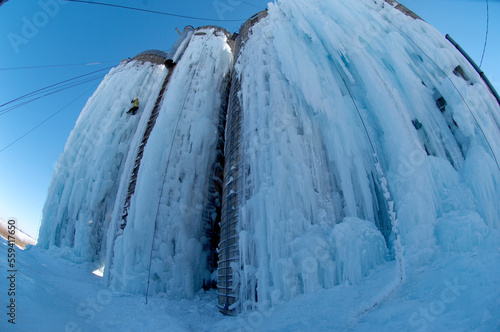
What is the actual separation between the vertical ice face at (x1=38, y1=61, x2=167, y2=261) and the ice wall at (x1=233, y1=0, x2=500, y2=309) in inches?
260

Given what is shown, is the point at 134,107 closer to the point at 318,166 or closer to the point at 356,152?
the point at 318,166

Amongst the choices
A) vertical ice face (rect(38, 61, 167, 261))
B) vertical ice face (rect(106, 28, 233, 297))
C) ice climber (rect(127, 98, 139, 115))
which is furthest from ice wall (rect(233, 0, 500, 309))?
ice climber (rect(127, 98, 139, 115))

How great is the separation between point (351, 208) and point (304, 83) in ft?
11.3

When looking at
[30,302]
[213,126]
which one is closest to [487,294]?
[30,302]

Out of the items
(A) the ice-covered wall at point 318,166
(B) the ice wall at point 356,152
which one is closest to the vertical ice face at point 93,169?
(A) the ice-covered wall at point 318,166

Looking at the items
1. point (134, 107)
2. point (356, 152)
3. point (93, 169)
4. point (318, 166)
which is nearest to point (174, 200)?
point (318, 166)

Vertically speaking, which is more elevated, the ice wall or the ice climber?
the ice climber

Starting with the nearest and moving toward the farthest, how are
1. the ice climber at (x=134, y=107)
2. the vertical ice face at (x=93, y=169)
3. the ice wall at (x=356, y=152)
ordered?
the ice wall at (x=356, y=152), the vertical ice face at (x=93, y=169), the ice climber at (x=134, y=107)

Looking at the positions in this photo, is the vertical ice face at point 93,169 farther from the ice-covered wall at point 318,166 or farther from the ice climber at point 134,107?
the ice climber at point 134,107

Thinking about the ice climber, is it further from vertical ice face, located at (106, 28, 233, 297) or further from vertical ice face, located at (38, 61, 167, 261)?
vertical ice face, located at (106, 28, 233, 297)

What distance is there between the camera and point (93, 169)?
9.81m

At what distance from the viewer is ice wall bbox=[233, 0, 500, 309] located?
378 cm

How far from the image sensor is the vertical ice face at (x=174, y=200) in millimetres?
5848

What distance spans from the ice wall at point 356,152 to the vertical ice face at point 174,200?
2.01 meters
